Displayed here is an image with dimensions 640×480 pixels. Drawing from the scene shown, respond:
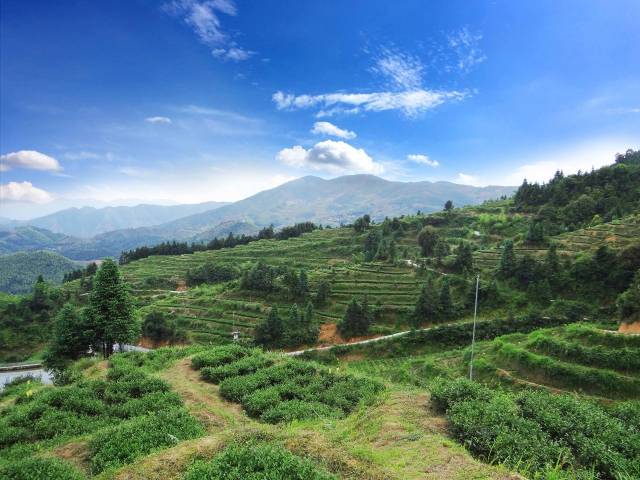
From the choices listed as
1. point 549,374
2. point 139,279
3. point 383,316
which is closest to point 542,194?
point 383,316

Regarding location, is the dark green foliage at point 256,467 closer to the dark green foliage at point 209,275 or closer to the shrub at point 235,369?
the shrub at point 235,369

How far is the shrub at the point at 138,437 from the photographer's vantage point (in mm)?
8898

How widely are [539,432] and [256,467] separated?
7.42 meters

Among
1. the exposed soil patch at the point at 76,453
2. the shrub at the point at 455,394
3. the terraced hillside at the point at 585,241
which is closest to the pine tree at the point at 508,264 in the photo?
the terraced hillside at the point at 585,241

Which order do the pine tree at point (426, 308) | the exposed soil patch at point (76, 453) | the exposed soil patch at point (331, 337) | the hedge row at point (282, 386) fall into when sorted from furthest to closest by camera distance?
the pine tree at point (426, 308) → the exposed soil patch at point (331, 337) → the hedge row at point (282, 386) → the exposed soil patch at point (76, 453)

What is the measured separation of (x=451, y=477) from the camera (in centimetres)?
705

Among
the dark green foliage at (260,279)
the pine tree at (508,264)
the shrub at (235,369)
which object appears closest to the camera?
the shrub at (235,369)

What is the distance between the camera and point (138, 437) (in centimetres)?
961

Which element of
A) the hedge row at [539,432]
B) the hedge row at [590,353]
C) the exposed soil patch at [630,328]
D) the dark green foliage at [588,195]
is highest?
the dark green foliage at [588,195]

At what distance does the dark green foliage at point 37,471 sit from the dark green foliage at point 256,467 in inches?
118

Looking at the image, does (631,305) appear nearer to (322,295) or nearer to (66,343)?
(322,295)

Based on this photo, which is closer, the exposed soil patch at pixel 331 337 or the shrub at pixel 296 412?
the shrub at pixel 296 412

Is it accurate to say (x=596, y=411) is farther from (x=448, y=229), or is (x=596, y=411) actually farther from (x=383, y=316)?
(x=448, y=229)

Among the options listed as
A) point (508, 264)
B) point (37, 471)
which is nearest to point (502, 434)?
point (37, 471)
